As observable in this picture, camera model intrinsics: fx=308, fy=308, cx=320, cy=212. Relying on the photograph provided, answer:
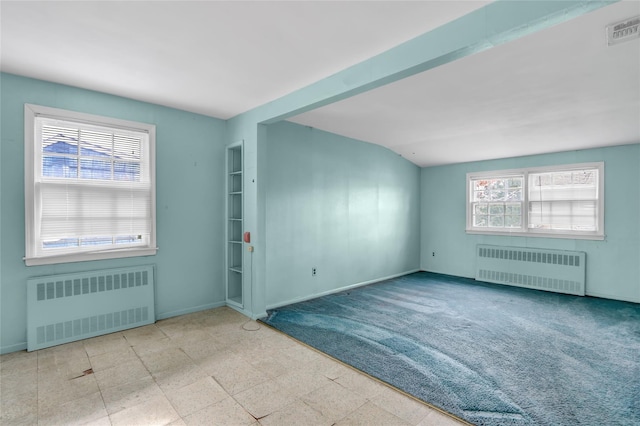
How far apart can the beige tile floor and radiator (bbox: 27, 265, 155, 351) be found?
0.48 feet

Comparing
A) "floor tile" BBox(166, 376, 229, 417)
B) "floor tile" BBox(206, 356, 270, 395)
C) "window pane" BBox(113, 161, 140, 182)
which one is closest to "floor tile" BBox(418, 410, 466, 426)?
"floor tile" BBox(206, 356, 270, 395)

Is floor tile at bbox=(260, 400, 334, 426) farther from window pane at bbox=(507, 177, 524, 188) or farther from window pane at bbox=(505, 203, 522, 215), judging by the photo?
window pane at bbox=(507, 177, 524, 188)

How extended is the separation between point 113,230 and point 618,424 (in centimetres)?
486

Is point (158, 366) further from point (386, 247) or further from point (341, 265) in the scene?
point (386, 247)

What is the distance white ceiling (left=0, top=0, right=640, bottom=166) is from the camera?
206 cm

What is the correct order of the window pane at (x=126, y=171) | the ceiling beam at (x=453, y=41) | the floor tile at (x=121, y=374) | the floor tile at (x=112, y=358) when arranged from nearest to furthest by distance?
the ceiling beam at (x=453, y=41) < the floor tile at (x=121, y=374) < the floor tile at (x=112, y=358) < the window pane at (x=126, y=171)

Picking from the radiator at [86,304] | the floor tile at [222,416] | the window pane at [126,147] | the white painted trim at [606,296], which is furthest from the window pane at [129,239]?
the white painted trim at [606,296]

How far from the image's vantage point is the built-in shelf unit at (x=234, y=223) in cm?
448

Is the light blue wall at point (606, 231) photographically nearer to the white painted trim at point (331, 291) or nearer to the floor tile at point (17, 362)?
the white painted trim at point (331, 291)

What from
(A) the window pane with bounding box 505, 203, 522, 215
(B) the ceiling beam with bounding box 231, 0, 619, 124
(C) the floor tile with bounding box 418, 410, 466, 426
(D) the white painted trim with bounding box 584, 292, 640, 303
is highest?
(B) the ceiling beam with bounding box 231, 0, 619, 124

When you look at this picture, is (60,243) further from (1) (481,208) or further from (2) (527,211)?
(2) (527,211)

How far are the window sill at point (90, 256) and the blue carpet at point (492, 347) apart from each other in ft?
5.94

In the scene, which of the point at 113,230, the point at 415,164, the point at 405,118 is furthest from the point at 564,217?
the point at 113,230

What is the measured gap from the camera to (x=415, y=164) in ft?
23.3
